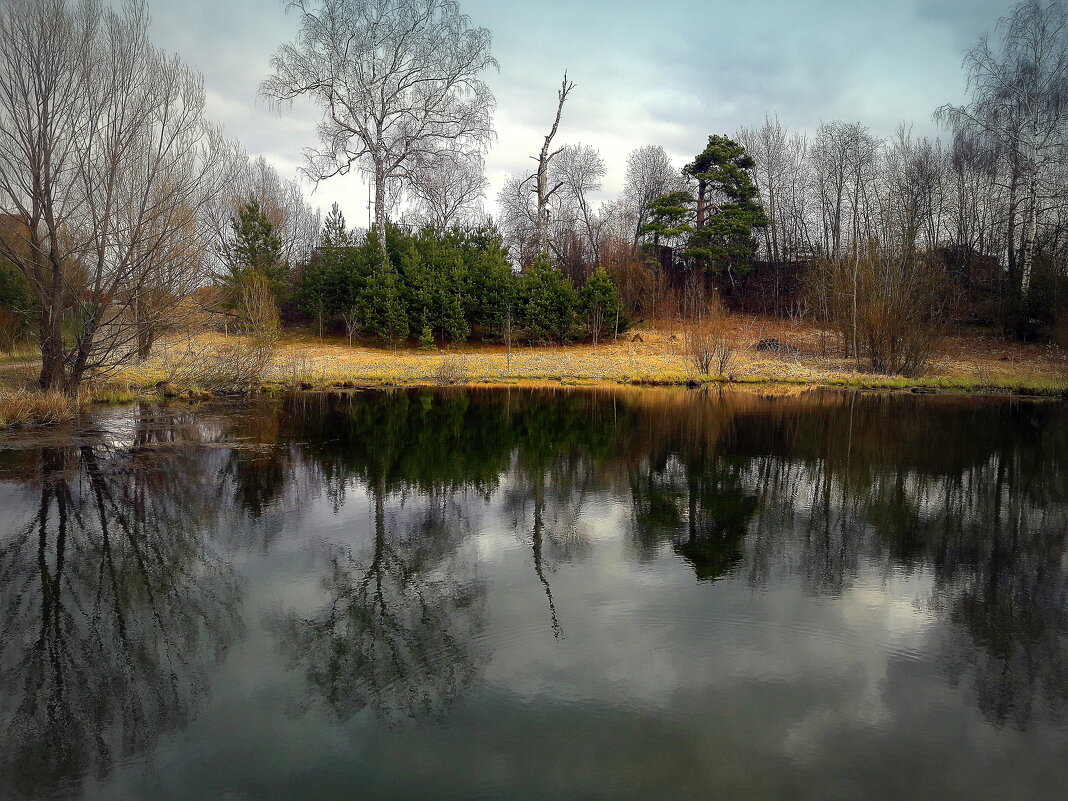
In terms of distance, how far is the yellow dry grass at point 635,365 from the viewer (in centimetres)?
1914

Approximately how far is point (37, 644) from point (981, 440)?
1248cm

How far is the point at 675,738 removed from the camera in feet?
10.7

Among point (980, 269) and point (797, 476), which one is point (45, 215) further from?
point (980, 269)

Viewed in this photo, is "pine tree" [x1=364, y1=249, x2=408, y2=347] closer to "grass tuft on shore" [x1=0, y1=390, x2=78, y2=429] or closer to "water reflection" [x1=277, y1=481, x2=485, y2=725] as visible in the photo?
"grass tuft on shore" [x1=0, y1=390, x2=78, y2=429]

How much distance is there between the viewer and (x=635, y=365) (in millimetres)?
22516

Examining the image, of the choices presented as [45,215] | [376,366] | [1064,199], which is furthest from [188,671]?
[1064,199]

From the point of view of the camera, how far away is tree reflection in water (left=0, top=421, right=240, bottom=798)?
3.19 metres

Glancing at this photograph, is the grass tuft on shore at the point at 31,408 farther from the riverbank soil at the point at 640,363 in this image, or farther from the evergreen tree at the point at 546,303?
the evergreen tree at the point at 546,303

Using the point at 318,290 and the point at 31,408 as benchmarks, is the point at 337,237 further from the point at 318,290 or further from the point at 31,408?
the point at 31,408

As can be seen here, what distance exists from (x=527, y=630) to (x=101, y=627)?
2.58 metres

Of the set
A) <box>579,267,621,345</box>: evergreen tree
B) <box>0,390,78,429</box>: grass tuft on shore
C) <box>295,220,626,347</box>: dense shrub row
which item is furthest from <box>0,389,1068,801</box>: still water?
<box>579,267,621,345</box>: evergreen tree

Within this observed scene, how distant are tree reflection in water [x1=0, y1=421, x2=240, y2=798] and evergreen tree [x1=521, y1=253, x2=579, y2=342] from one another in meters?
19.9

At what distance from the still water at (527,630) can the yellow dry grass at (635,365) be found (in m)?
10.7

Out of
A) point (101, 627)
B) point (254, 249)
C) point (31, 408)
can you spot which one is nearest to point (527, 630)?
point (101, 627)
